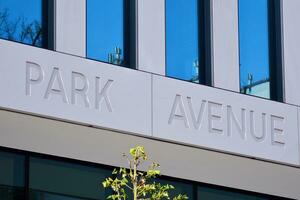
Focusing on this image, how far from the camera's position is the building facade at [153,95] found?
64.1ft

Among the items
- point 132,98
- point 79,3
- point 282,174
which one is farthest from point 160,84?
point 282,174

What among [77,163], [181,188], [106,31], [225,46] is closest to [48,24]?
[106,31]

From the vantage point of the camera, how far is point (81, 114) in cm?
1967

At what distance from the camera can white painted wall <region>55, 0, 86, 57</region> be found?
20.0 m

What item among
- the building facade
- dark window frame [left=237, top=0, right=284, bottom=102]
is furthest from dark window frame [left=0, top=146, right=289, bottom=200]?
dark window frame [left=237, top=0, right=284, bottom=102]

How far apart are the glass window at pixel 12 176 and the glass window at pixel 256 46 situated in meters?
5.07

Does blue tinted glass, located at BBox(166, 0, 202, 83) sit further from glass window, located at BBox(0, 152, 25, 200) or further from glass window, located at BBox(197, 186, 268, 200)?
glass window, located at BBox(0, 152, 25, 200)

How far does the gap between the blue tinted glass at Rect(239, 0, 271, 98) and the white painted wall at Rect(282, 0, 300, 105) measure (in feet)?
1.20

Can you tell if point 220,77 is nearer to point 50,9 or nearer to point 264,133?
point 264,133

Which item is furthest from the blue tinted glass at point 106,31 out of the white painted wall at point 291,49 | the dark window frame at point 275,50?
the white painted wall at point 291,49

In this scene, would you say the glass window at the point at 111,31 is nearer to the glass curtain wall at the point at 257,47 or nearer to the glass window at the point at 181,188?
the glass window at the point at 181,188

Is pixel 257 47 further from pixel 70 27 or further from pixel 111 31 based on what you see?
pixel 70 27

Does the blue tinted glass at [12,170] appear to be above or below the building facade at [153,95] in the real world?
below

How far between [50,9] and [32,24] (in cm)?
47
